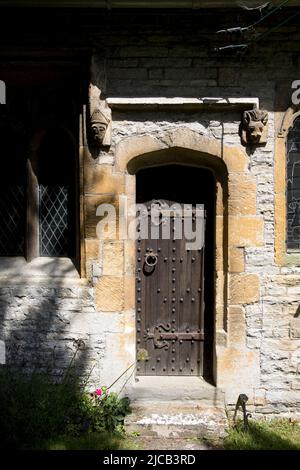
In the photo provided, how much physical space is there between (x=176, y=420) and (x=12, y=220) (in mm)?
2532

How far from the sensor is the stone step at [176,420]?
367 cm

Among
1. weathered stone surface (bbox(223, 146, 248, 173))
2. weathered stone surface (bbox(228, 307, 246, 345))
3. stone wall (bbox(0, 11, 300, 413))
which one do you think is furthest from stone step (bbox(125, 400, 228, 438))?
weathered stone surface (bbox(223, 146, 248, 173))

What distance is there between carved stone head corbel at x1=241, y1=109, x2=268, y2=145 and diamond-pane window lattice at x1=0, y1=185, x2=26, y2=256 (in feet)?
7.56

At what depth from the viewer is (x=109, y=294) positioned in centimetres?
407

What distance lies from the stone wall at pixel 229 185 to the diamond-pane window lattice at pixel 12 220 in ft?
2.41

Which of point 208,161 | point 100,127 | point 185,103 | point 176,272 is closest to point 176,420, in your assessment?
point 176,272

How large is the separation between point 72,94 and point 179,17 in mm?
1245

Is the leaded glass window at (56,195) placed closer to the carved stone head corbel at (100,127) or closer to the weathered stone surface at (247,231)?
the carved stone head corbel at (100,127)

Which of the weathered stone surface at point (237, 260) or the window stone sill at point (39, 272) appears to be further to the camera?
the window stone sill at point (39, 272)

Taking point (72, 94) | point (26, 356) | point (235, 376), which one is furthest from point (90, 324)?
point (72, 94)

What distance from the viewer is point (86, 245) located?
13.4 ft

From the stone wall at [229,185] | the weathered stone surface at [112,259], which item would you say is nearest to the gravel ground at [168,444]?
the stone wall at [229,185]
